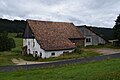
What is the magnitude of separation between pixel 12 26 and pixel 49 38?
74.3 m

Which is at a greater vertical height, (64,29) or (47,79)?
(64,29)

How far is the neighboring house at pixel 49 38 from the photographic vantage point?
4272cm

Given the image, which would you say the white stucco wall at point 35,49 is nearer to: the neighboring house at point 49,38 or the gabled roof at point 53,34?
the neighboring house at point 49,38

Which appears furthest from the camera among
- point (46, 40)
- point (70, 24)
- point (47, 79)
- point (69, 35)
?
point (70, 24)

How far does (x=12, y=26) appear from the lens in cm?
11681

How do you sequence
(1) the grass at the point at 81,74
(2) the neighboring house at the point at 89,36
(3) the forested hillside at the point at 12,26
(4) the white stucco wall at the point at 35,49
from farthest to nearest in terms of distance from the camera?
(3) the forested hillside at the point at 12,26 → (2) the neighboring house at the point at 89,36 → (4) the white stucco wall at the point at 35,49 → (1) the grass at the point at 81,74

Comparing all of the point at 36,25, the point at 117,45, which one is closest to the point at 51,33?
the point at 36,25

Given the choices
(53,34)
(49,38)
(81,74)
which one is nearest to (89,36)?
(53,34)

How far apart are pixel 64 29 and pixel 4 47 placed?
754 inches

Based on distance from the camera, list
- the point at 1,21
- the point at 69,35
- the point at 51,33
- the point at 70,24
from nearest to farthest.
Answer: the point at 51,33 < the point at 69,35 < the point at 70,24 < the point at 1,21

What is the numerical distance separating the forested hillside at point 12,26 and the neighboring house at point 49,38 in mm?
60055

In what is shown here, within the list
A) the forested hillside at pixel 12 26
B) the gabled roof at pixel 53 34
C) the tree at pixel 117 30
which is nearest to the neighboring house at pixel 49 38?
the gabled roof at pixel 53 34

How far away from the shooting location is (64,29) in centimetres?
5388

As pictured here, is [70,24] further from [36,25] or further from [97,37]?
[36,25]
